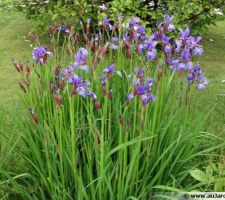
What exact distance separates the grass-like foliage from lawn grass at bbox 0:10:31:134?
1.68 ft

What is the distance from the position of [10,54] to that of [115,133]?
13.4ft

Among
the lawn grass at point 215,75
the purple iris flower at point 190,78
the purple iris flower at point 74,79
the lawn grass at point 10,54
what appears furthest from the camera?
the lawn grass at point 10,54

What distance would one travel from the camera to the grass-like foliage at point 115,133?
2.10 metres

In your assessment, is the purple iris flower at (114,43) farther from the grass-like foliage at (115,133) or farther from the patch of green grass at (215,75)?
the patch of green grass at (215,75)

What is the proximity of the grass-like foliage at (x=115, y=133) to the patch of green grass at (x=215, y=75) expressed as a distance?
52cm

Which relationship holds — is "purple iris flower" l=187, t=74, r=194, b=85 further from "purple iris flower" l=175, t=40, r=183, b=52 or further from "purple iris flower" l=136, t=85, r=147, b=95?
"purple iris flower" l=136, t=85, r=147, b=95

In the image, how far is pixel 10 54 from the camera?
6133 mm

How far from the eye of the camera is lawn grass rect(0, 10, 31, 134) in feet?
14.2

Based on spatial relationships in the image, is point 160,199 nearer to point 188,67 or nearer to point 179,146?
point 179,146

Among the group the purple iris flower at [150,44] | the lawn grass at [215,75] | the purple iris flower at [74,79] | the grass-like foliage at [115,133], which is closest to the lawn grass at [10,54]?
the grass-like foliage at [115,133]

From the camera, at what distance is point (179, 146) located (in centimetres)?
246

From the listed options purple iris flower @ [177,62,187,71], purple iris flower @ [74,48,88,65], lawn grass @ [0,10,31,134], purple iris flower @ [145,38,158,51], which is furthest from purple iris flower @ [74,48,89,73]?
lawn grass @ [0,10,31,134]

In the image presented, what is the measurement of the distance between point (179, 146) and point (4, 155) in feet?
3.75

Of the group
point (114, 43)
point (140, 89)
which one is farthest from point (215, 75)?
point (140, 89)
